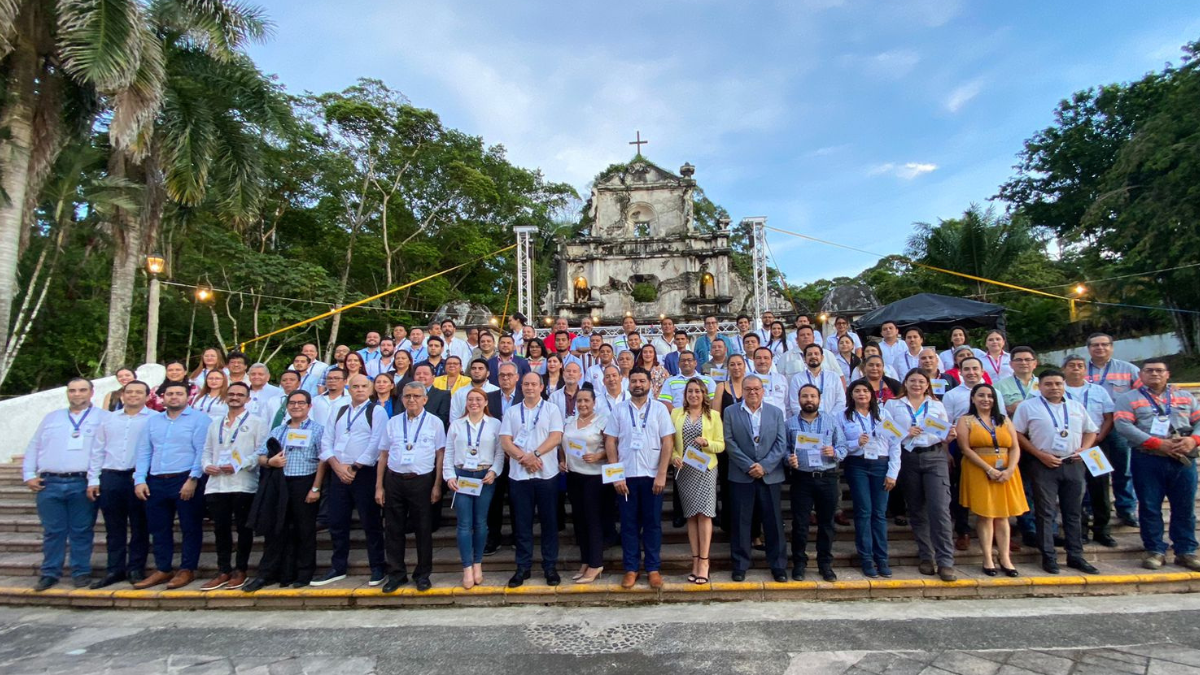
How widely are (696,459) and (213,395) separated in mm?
4700

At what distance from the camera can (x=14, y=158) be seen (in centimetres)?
886

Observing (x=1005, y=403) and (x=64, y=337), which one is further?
(x=64, y=337)

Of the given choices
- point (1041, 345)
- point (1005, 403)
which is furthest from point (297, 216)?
point (1041, 345)

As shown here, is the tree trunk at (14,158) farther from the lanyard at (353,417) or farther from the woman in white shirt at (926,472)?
the woman in white shirt at (926,472)

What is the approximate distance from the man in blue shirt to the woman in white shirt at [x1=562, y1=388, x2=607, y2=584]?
3260 mm

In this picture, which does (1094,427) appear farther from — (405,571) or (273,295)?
(273,295)

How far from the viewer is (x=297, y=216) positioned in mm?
21750

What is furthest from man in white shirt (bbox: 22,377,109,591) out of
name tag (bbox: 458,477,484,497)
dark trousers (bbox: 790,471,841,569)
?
dark trousers (bbox: 790,471,841,569)

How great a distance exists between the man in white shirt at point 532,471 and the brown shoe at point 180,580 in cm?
Result: 288

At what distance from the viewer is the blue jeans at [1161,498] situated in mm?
4426

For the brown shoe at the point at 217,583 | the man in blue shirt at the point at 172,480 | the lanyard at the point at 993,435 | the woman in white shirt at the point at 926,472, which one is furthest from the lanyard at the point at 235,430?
the lanyard at the point at 993,435

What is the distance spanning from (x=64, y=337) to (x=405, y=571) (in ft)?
55.6

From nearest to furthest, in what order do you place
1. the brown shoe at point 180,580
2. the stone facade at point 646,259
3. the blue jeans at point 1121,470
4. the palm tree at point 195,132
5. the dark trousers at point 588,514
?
the dark trousers at point 588,514, the brown shoe at point 180,580, the blue jeans at point 1121,470, the palm tree at point 195,132, the stone facade at point 646,259

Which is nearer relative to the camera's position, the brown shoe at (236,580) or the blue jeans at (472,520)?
the blue jeans at (472,520)
